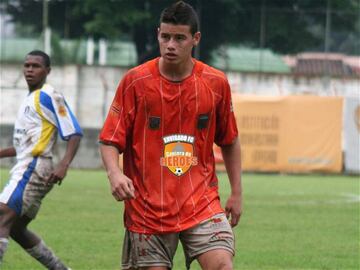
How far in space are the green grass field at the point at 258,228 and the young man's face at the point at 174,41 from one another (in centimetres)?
470

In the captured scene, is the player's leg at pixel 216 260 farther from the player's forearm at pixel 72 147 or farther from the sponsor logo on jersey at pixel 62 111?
the sponsor logo on jersey at pixel 62 111

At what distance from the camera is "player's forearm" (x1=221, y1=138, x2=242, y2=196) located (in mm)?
7230

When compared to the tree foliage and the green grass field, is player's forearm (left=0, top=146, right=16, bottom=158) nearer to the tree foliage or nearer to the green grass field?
the green grass field

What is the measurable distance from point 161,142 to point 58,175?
3227mm

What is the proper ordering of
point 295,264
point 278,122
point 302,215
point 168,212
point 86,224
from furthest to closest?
point 278,122, point 302,215, point 86,224, point 295,264, point 168,212

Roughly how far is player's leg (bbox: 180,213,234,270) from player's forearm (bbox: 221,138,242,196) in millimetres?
336

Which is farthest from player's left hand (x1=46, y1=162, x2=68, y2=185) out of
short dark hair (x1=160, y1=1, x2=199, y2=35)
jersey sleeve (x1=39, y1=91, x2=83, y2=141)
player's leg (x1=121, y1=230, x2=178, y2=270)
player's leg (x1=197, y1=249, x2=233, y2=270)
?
short dark hair (x1=160, y1=1, x2=199, y2=35)

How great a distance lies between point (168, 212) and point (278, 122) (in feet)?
78.7

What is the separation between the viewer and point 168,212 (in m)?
6.84

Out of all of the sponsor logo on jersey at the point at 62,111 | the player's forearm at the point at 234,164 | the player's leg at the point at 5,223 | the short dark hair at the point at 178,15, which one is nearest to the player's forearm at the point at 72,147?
the sponsor logo on jersey at the point at 62,111

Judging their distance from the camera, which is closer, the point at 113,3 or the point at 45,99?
the point at 45,99

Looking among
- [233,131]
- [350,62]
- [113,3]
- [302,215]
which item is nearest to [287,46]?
[350,62]

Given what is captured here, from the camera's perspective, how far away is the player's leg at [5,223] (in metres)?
9.76

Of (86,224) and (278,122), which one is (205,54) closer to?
(278,122)
